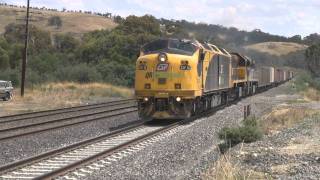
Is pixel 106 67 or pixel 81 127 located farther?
pixel 106 67

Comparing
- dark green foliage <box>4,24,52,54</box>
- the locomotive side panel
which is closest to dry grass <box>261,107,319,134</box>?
the locomotive side panel

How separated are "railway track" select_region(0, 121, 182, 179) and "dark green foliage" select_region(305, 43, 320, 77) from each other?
Result: 322 ft

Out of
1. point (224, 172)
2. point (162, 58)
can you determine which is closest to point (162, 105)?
point (162, 58)

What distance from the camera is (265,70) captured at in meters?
59.9

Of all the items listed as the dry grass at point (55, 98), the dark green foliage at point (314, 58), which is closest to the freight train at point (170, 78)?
the dry grass at point (55, 98)

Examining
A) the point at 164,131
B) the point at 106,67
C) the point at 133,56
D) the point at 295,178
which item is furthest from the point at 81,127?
the point at 133,56

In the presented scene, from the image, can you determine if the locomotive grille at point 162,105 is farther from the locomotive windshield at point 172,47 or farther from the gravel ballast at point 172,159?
the gravel ballast at point 172,159

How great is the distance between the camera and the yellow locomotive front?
22656mm

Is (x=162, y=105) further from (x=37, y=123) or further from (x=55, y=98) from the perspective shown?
(x=55, y=98)

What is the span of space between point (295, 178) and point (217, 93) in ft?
62.3

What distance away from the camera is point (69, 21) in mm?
163750

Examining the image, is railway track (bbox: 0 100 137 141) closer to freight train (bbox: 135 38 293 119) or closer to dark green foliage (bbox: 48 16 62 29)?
freight train (bbox: 135 38 293 119)

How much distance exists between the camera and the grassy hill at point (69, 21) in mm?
151750

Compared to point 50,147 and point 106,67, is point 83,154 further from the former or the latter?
point 106,67
